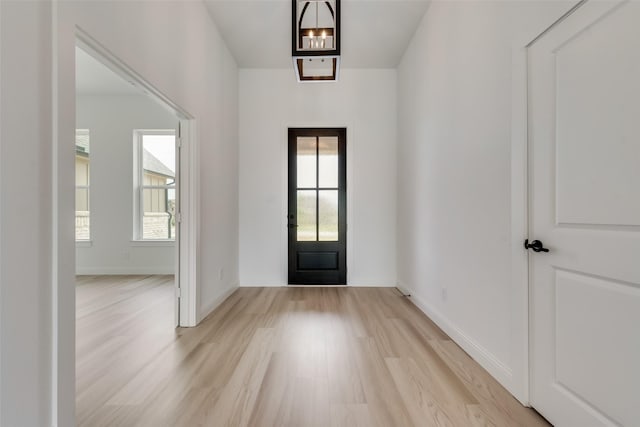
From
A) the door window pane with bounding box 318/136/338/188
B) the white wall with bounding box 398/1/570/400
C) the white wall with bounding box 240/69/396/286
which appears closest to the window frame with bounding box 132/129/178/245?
the white wall with bounding box 240/69/396/286

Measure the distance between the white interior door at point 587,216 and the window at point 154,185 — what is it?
17.9ft

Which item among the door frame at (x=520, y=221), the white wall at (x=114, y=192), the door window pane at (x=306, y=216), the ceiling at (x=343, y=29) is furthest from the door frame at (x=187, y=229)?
the white wall at (x=114, y=192)

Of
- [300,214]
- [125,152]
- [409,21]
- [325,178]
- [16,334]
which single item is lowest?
[16,334]

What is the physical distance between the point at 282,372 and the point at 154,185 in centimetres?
471

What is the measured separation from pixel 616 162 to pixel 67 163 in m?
2.44

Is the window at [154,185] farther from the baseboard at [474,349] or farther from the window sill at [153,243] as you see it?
the baseboard at [474,349]

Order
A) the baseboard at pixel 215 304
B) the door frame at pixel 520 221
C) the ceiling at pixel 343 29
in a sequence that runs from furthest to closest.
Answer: the ceiling at pixel 343 29, the baseboard at pixel 215 304, the door frame at pixel 520 221

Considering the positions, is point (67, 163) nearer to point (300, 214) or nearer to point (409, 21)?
point (300, 214)

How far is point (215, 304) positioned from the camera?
11.0 feet

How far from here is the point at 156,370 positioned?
6.64 ft

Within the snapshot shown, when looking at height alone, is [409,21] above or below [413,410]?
above

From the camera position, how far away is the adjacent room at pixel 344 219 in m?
1.25

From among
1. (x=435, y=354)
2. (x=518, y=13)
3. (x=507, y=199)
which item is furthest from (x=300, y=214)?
(x=518, y=13)

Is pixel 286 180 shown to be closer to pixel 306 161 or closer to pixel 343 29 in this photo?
pixel 306 161
